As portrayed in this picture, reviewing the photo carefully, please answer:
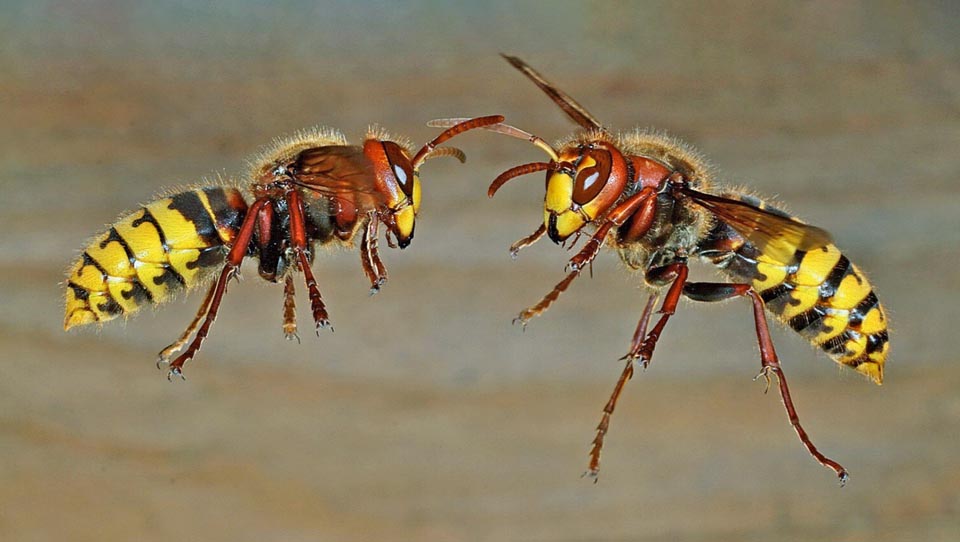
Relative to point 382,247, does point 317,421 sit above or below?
below

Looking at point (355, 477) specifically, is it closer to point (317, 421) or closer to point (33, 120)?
point (317, 421)

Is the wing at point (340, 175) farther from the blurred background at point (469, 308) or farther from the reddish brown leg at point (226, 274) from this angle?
the blurred background at point (469, 308)

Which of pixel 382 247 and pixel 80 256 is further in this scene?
pixel 382 247

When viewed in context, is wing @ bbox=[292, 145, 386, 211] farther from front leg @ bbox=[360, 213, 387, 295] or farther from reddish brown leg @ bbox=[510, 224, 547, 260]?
reddish brown leg @ bbox=[510, 224, 547, 260]

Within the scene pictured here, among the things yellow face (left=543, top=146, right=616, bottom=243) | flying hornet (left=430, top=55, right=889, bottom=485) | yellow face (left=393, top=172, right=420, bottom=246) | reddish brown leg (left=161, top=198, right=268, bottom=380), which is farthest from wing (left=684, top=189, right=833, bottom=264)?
reddish brown leg (left=161, top=198, right=268, bottom=380)

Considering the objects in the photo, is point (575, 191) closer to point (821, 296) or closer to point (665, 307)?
point (665, 307)

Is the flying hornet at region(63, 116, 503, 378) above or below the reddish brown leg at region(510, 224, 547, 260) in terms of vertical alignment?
above

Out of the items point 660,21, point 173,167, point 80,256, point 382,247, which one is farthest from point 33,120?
point 660,21
